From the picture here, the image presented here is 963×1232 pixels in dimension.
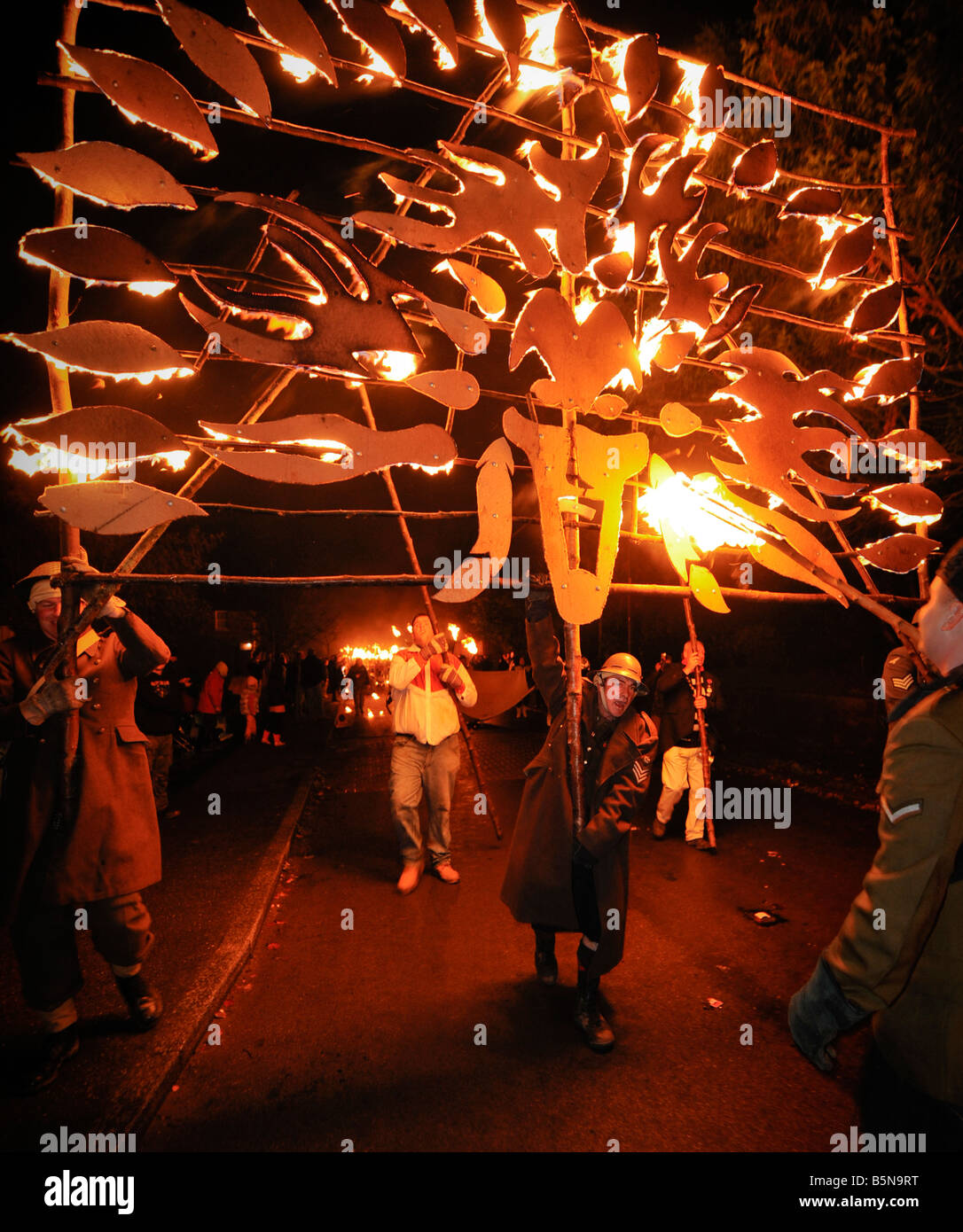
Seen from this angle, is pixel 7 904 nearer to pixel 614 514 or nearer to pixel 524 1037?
pixel 524 1037

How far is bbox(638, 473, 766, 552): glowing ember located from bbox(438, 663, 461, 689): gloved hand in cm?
280

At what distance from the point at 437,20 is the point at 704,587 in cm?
257

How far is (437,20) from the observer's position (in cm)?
224

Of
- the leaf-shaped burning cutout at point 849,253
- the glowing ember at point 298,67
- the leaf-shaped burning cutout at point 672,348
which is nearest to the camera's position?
the glowing ember at point 298,67

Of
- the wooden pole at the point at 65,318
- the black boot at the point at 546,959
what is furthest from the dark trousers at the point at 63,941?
the black boot at the point at 546,959

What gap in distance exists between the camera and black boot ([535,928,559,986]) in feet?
12.7

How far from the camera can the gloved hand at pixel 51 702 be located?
2.55m

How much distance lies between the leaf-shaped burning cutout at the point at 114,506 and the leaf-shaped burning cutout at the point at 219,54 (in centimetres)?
131

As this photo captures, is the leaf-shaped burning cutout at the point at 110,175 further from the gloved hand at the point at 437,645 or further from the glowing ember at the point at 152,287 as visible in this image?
the gloved hand at the point at 437,645

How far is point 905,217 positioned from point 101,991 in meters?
8.52

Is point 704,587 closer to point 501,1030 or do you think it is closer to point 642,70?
point 642,70

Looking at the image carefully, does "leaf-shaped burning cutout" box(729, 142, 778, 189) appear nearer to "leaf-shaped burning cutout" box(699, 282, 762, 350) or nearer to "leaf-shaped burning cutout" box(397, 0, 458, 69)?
"leaf-shaped burning cutout" box(699, 282, 762, 350)

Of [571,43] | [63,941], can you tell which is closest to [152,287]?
[571,43]

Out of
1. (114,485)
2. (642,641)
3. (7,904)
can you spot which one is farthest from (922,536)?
(642,641)
